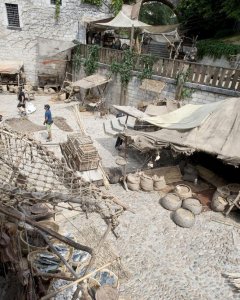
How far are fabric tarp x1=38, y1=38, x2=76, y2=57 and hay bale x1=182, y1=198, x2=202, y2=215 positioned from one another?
1733 centimetres

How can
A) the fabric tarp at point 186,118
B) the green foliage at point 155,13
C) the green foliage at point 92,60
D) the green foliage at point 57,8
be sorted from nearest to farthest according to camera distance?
the fabric tarp at point 186,118
the green foliage at point 92,60
the green foliage at point 57,8
the green foliage at point 155,13

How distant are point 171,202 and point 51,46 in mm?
18114


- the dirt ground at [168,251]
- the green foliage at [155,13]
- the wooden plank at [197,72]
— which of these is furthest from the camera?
the green foliage at [155,13]

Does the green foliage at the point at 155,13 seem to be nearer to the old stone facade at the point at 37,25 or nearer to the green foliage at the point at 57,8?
the old stone facade at the point at 37,25

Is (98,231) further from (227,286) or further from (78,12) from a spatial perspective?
(78,12)

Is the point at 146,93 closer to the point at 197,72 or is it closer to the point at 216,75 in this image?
the point at 197,72

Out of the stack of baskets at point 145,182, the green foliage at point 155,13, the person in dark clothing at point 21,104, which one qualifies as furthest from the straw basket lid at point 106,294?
the green foliage at point 155,13

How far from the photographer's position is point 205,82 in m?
14.9

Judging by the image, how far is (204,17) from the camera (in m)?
22.4

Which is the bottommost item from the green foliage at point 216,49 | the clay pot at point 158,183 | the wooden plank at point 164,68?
the clay pot at point 158,183

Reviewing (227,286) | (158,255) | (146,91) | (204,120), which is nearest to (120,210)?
(158,255)

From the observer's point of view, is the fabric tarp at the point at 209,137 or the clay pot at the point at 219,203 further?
the clay pot at the point at 219,203

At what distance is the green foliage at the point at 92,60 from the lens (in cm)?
1988

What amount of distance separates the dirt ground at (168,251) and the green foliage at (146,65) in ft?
29.8
